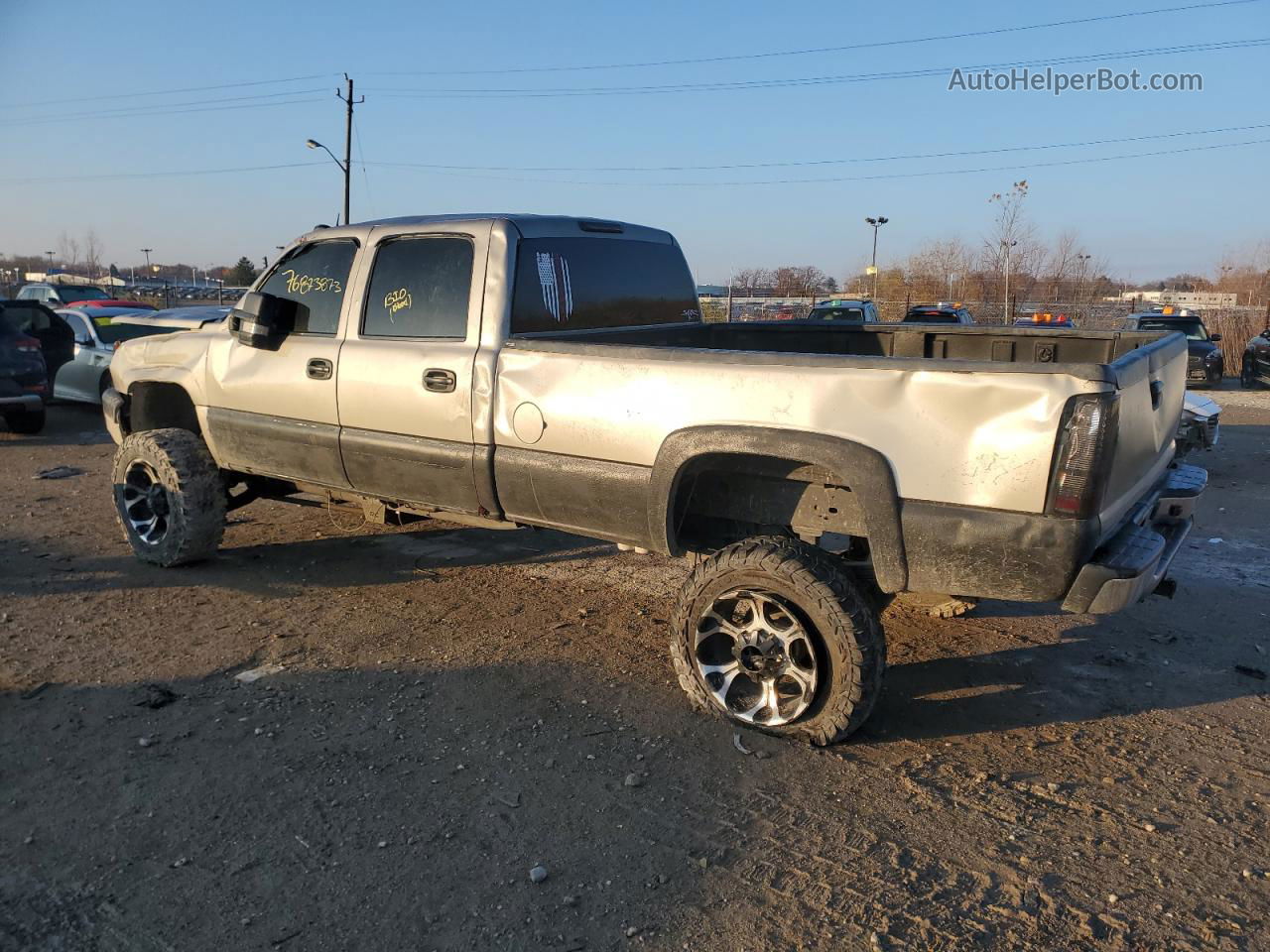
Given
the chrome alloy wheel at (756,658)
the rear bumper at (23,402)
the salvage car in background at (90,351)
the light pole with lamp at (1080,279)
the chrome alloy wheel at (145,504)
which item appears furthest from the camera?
the light pole with lamp at (1080,279)

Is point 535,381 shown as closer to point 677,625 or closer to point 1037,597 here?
point 677,625

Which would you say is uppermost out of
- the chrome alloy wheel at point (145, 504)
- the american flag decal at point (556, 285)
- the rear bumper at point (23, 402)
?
the american flag decal at point (556, 285)

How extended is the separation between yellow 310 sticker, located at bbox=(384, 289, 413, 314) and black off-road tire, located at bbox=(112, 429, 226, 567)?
1838mm

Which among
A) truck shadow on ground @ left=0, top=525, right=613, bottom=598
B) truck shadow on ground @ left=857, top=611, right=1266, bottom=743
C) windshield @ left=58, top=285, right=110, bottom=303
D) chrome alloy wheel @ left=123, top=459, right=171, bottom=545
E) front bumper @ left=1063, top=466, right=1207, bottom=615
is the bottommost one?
truck shadow on ground @ left=857, top=611, right=1266, bottom=743

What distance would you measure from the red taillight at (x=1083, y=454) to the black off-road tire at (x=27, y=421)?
37.4 feet

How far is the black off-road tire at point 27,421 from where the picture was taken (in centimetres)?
1085

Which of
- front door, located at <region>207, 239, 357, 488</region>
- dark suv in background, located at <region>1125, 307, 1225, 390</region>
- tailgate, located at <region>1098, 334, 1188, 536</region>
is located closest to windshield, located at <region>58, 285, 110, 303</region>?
front door, located at <region>207, 239, 357, 488</region>

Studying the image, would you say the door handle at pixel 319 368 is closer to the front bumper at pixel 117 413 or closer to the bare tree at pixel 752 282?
the front bumper at pixel 117 413

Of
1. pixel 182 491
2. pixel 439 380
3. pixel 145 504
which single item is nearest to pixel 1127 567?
pixel 439 380

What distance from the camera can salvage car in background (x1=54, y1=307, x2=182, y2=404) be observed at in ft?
38.8

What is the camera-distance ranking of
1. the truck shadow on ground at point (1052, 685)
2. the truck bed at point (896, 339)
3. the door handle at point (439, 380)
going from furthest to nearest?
the truck bed at point (896, 339) → the door handle at point (439, 380) → the truck shadow on ground at point (1052, 685)

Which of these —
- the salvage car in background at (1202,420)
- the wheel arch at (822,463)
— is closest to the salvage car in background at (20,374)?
the wheel arch at (822,463)

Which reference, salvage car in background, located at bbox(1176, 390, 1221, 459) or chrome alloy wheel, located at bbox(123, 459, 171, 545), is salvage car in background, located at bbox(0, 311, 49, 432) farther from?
salvage car in background, located at bbox(1176, 390, 1221, 459)

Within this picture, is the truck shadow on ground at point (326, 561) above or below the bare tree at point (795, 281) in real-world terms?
below
